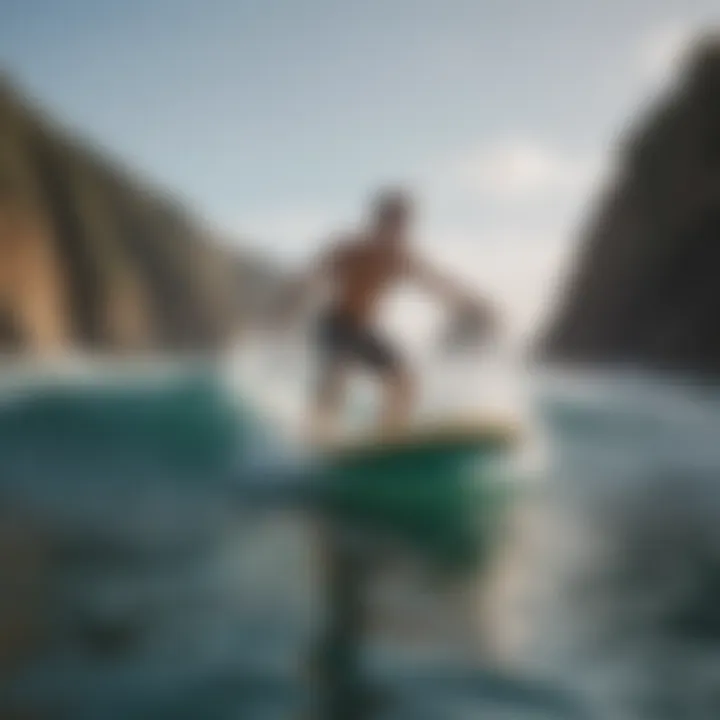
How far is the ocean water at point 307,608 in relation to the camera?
3371 millimetres

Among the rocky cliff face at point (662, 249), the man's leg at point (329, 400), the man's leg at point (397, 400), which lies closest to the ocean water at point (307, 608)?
the man's leg at point (397, 400)

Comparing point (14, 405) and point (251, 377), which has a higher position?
point (14, 405)

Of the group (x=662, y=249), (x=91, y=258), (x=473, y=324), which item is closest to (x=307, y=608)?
(x=473, y=324)

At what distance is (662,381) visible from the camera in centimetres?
2702

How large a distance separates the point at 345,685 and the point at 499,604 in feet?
4.55

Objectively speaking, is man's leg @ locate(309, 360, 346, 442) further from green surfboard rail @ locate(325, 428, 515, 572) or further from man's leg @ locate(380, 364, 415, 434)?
man's leg @ locate(380, 364, 415, 434)

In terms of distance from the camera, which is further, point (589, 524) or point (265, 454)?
point (265, 454)

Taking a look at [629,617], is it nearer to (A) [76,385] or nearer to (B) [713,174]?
(A) [76,385]

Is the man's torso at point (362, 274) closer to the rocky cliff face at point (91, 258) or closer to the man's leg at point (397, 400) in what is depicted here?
the man's leg at point (397, 400)

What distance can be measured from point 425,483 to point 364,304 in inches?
67.4

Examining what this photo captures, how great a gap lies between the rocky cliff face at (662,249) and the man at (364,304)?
76.9 ft

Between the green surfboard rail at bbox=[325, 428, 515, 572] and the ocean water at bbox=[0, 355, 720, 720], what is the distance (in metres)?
0.36

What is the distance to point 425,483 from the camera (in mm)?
8375

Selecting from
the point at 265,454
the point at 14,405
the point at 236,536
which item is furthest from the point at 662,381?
the point at 236,536
